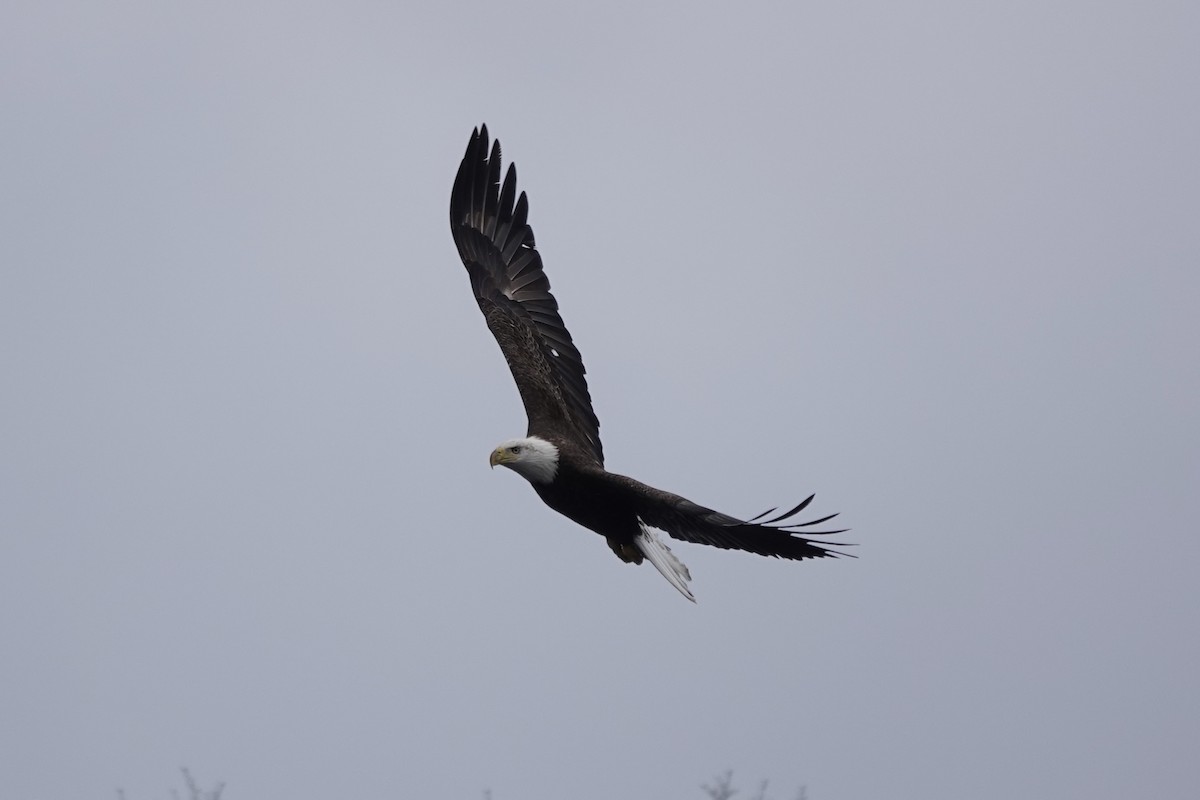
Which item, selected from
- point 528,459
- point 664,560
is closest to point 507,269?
point 528,459

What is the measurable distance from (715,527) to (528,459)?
192 cm

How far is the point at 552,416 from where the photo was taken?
42.7 ft

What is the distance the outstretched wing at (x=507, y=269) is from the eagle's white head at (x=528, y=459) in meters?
1.69

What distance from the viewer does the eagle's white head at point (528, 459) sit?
11.9 meters

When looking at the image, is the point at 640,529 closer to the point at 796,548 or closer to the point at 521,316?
the point at 796,548

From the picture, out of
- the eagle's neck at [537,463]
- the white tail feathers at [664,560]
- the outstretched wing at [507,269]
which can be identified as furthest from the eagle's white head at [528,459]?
the outstretched wing at [507,269]

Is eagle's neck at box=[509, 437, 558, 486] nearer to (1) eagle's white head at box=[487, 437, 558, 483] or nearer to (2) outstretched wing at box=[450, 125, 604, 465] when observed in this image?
(1) eagle's white head at box=[487, 437, 558, 483]

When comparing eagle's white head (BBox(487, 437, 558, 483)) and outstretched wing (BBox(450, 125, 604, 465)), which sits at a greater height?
outstretched wing (BBox(450, 125, 604, 465))

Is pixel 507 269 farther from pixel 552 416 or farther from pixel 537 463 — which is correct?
pixel 537 463

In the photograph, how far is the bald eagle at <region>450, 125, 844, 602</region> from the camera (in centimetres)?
1059

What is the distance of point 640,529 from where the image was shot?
460 inches

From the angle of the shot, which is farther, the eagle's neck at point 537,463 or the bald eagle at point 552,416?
the eagle's neck at point 537,463

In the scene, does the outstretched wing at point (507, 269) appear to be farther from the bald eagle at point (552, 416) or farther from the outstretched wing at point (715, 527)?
the outstretched wing at point (715, 527)

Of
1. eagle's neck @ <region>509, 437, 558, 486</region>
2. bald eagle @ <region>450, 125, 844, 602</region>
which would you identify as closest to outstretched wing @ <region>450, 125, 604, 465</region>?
bald eagle @ <region>450, 125, 844, 602</region>
